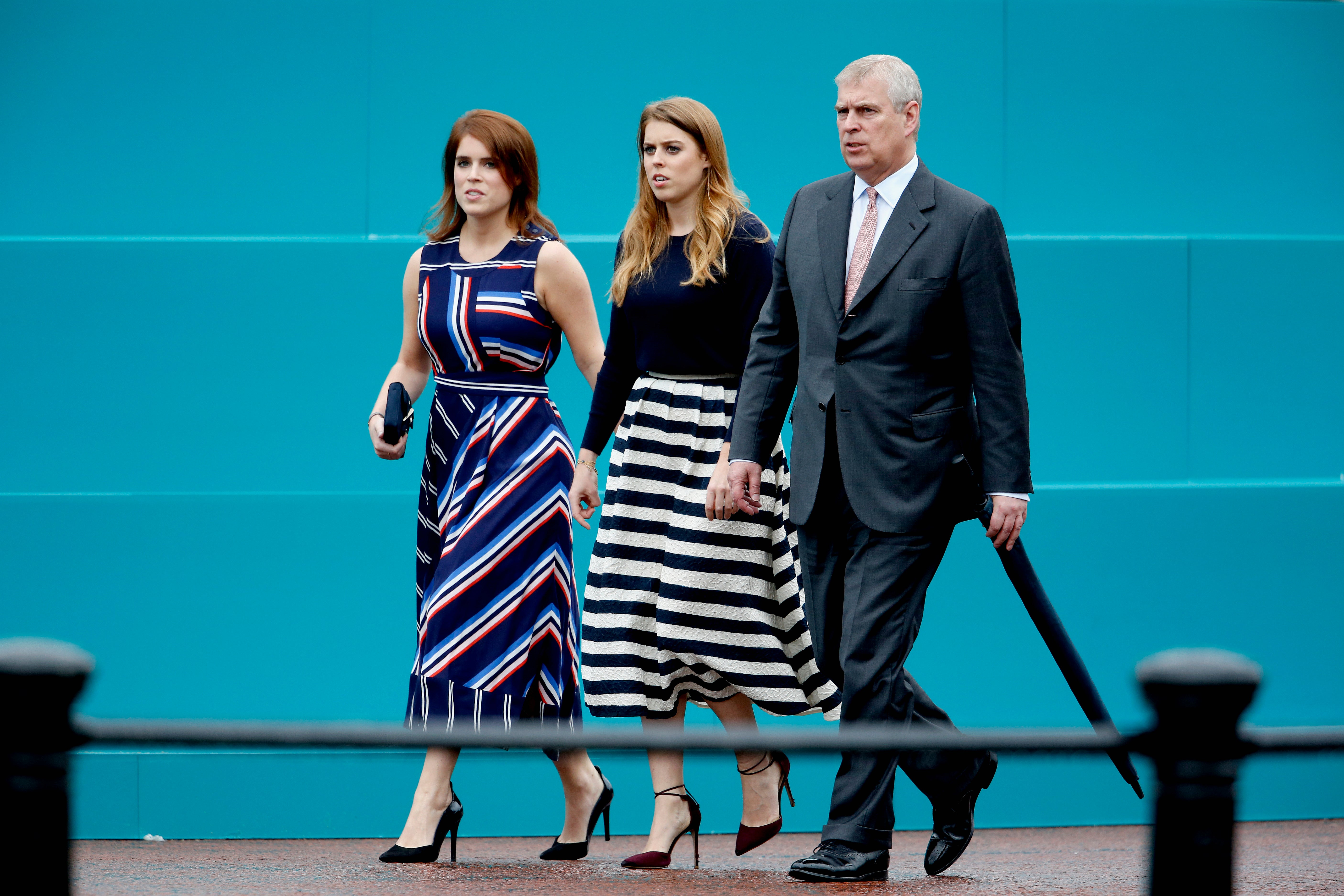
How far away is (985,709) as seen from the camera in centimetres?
468

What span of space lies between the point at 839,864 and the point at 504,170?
2.03m

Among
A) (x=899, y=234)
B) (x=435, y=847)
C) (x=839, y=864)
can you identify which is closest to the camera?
(x=839, y=864)

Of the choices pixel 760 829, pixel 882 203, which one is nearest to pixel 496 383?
pixel 882 203

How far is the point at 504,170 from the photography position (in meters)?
4.03

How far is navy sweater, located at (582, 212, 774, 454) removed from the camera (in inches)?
150

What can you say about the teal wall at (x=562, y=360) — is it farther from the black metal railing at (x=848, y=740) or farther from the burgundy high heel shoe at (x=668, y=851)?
the black metal railing at (x=848, y=740)

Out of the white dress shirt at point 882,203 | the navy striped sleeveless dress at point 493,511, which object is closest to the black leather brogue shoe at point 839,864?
the navy striped sleeveless dress at point 493,511

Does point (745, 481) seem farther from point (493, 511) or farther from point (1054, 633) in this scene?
point (1054, 633)

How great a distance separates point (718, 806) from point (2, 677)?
3.17 m

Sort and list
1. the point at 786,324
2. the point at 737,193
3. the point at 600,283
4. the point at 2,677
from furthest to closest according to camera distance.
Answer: the point at 600,283 → the point at 737,193 → the point at 786,324 → the point at 2,677

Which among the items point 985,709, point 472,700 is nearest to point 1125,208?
point 985,709

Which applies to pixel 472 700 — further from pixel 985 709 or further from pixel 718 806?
pixel 985 709

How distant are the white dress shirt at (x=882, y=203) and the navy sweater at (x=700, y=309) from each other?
0.84 feet

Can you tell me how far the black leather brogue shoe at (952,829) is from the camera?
3.66m
